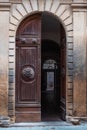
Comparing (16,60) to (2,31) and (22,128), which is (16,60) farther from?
(22,128)

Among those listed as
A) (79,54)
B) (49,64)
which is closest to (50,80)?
(49,64)

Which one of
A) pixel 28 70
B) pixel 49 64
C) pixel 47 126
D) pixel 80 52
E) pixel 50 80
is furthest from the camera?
pixel 50 80

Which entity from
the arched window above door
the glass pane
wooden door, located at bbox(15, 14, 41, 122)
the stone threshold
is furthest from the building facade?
the glass pane

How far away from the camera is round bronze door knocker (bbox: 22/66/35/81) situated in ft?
39.4

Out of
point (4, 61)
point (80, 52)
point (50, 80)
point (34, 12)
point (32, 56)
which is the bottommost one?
point (50, 80)

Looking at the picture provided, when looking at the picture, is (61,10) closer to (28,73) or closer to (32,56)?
(32,56)

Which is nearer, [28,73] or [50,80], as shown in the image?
[28,73]

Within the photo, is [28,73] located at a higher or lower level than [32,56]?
lower

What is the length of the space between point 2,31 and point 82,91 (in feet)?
9.26

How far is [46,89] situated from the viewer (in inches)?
1109

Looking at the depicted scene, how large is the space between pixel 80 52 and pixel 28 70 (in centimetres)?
160

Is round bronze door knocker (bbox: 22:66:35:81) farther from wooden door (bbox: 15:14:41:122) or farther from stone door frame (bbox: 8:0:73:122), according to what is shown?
stone door frame (bbox: 8:0:73:122)

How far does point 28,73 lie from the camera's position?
39.4ft

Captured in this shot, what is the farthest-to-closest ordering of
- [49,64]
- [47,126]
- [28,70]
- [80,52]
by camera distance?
[49,64] < [28,70] < [80,52] < [47,126]
